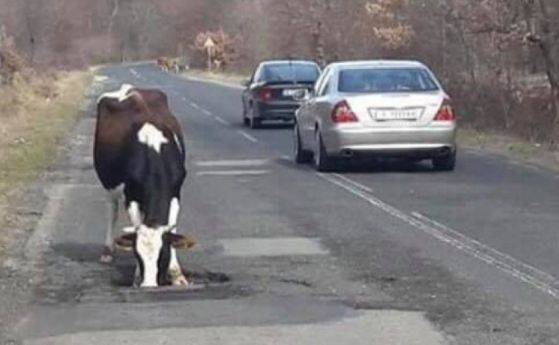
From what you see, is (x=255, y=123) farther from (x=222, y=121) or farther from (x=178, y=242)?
(x=178, y=242)

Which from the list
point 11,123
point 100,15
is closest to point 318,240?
point 11,123

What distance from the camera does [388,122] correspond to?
73.2 feet

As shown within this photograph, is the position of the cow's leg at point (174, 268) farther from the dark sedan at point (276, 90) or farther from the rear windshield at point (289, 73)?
the rear windshield at point (289, 73)

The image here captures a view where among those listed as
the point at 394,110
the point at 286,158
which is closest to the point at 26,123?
the point at 286,158

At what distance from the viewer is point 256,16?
104m

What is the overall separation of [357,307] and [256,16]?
93339 millimetres

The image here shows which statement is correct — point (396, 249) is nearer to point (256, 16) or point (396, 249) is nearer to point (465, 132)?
point (465, 132)

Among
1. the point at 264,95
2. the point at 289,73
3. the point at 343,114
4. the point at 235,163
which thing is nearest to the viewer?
the point at 343,114

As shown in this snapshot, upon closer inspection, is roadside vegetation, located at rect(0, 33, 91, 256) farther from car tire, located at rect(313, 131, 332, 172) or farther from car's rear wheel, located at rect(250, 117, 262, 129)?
car's rear wheel, located at rect(250, 117, 262, 129)

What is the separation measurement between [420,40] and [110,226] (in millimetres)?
28456

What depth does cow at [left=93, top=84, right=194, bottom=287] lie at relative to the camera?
1249 cm

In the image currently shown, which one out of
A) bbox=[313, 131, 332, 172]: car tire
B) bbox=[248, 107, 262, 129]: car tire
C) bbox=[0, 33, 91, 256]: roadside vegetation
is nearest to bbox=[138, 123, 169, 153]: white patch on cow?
bbox=[0, 33, 91, 256]: roadside vegetation

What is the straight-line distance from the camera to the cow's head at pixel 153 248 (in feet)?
40.6

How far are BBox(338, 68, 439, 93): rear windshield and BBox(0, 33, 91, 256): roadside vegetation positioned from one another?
4.53 meters
